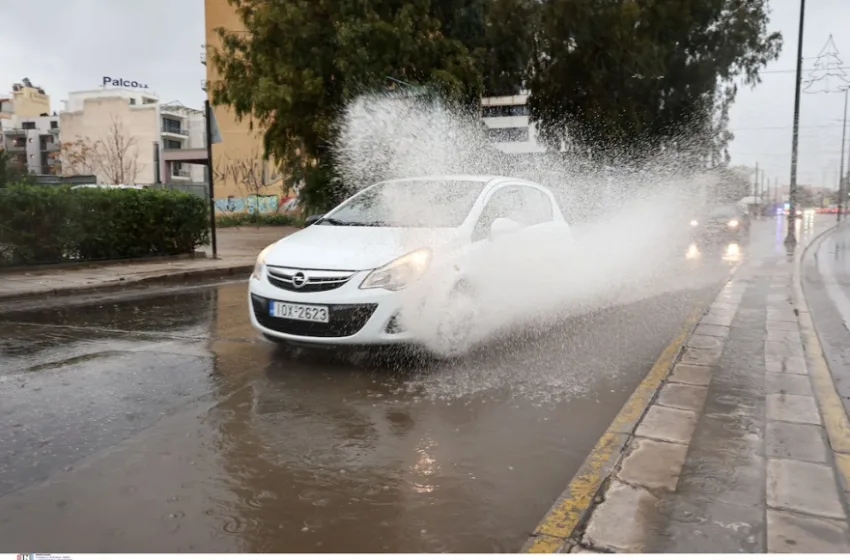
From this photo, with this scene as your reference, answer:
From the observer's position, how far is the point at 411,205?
594 centimetres

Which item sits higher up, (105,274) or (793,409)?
(105,274)

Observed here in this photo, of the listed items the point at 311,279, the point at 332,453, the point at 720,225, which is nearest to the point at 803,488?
the point at 332,453

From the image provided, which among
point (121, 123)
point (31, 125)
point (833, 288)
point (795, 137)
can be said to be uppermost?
point (31, 125)

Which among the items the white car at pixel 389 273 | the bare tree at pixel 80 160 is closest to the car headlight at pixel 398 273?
the white car at pixel 389 273

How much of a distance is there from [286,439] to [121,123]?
2812 inches

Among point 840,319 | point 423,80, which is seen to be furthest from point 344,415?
point 423,80

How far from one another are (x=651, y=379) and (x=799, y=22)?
1829cm

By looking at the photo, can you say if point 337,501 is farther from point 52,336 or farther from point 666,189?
point 666,189

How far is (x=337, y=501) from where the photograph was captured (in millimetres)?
2947

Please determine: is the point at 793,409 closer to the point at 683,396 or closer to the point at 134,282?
the point at 683,396

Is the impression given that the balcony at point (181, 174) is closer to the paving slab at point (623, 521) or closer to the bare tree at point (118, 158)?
the bare tree at point (118, 158)

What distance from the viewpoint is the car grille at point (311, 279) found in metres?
4.79

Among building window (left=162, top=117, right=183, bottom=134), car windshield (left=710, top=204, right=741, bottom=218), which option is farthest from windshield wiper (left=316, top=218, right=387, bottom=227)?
building window (left=162, top=117, right=183, bottom=134)

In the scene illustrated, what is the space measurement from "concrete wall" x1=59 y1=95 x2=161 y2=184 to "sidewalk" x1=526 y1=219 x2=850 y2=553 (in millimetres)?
68844
